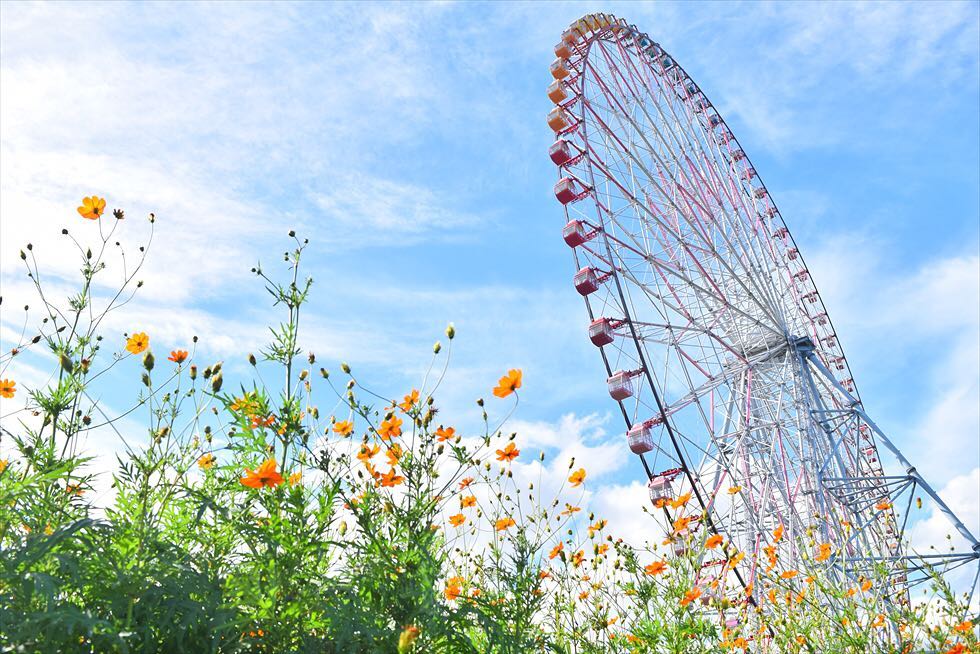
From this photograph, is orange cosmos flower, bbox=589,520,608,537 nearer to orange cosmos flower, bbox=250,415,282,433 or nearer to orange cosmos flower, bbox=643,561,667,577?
orange cosmos flower, bbox=643,561,667,577

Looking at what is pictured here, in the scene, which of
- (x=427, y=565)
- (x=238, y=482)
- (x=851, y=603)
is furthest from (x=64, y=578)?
(x=851, y=603)

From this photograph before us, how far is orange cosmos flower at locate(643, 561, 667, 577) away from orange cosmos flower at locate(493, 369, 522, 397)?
1.13 metres

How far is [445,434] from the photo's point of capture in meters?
2.79

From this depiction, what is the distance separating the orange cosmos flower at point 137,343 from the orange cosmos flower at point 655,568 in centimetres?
245

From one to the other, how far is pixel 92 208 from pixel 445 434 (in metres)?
1.89

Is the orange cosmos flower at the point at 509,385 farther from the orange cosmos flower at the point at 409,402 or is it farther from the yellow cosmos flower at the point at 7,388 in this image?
the yellow cosmos flower at the point at 7,388

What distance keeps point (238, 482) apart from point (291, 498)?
0.31 metres

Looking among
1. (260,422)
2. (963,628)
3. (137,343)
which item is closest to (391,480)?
(260,422)

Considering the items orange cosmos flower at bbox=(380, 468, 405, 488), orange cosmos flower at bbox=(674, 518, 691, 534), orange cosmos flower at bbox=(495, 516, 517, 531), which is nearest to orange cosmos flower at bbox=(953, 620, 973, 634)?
orange cosmos flower at bbox=(674, 518, 691, 534)

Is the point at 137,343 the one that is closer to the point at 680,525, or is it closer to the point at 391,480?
the point at 391,480

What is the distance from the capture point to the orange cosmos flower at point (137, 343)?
294 centimetres

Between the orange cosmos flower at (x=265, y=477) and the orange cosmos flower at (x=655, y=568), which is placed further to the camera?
the orange cosmos flower at (x=655, y=568)

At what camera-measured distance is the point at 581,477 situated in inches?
145

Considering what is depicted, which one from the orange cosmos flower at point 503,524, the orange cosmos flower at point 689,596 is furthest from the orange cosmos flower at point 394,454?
the orange cosmos flower at point 689,596
